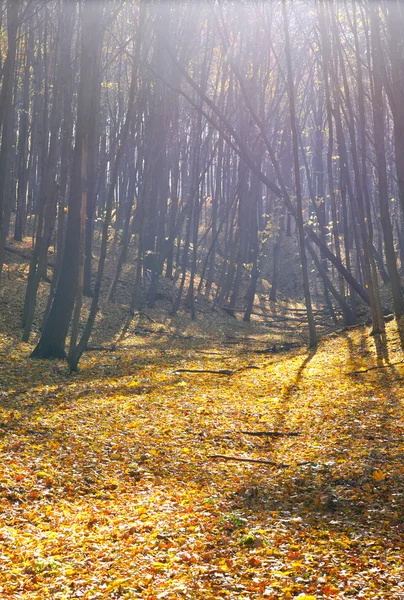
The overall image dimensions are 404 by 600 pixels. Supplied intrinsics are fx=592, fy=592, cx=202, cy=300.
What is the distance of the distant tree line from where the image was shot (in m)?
12.6

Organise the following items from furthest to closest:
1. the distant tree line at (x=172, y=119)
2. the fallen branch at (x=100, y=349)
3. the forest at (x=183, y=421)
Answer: the fallen branch at (x=100, y=349)
the distant tree line at (x=172, y=119)
the forest at (x=183, y=421)

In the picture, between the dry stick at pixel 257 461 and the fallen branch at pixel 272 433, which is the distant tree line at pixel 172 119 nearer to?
the fallen branch at pixel 272 433

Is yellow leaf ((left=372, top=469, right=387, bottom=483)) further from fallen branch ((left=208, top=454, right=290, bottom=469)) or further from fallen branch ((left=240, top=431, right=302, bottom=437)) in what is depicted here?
fallen branch ((left=240, top=431, right=302, bottom=437))

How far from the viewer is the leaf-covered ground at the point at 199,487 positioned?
404cm

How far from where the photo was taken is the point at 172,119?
21578 millimetres

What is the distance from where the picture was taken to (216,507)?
5.46 m

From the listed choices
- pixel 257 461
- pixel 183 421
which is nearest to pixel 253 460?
pixel 257 461

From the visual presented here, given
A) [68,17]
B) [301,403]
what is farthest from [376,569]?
[68,17]

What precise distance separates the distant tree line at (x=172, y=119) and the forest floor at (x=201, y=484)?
3010 mm

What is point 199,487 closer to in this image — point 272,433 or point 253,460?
point 253,460

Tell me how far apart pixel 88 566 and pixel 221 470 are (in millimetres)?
2516

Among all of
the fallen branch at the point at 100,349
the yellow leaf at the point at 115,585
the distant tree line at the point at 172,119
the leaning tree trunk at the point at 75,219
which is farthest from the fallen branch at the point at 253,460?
the fallen branch at the point at 100,349

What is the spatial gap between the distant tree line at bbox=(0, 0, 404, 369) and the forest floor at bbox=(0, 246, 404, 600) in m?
3.01

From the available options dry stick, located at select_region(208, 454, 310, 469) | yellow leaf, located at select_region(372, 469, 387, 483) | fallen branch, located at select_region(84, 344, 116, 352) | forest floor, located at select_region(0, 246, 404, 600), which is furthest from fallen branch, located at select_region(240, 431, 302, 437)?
fallen branch, located at select_region(84, 344, 116, 352)
